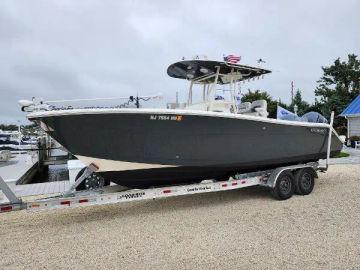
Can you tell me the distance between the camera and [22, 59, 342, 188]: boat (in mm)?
5375

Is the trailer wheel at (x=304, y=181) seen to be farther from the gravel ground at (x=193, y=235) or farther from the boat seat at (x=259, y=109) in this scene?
the boat seat at (x=259, y=109)

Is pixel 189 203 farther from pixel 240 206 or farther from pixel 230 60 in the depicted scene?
pixel 230 60

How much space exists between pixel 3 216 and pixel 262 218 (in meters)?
4.49

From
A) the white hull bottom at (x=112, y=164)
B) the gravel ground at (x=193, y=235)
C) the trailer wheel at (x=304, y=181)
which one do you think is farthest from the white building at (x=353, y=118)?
the white hull bottom at (x=112, y=164)

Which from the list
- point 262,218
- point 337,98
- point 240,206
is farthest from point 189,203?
point 337,98

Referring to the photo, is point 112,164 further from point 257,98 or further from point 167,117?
point 257,98

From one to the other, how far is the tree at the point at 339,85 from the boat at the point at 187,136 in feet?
82.8

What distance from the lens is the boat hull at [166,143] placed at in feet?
17.6

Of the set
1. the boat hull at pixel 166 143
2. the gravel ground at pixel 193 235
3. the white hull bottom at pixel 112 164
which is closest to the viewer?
the gravel ground at pixel 193 235

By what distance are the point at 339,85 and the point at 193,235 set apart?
3256cm

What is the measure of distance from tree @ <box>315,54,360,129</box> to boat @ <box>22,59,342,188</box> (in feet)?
82.8

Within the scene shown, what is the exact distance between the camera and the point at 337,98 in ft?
101

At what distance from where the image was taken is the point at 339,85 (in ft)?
109

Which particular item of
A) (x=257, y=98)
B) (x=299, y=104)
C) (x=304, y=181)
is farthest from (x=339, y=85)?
(x=304, y=181)
